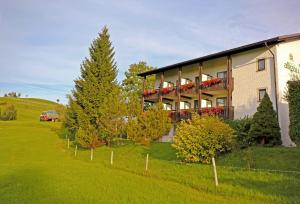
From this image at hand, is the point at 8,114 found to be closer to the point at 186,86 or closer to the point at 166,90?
the point at 166,90

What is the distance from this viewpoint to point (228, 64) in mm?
28984

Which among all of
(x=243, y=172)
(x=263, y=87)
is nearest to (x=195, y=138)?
(x=243, y=172)

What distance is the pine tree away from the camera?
2252cm

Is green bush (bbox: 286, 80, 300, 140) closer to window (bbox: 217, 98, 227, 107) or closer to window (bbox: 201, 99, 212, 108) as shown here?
window (bbox: 217, 98, 227, 107)

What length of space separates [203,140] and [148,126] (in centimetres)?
991

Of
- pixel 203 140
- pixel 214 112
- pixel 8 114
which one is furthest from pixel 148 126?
pixel 8 114

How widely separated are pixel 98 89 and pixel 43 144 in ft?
27.6

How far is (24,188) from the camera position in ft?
42.3

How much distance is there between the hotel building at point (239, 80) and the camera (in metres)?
25.5

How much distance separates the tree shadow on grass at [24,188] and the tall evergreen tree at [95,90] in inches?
561

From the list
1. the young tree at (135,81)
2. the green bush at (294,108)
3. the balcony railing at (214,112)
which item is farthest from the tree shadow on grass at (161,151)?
the young tree at (135,81)

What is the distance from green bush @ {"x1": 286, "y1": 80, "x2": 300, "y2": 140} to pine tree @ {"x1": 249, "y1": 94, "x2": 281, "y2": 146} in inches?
69.7

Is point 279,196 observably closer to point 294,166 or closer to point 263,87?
point 294,166

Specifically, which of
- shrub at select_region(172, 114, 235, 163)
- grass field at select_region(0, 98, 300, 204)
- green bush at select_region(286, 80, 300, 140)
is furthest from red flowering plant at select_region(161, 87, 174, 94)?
green bush at select_region(286, 80, 300, 140)
